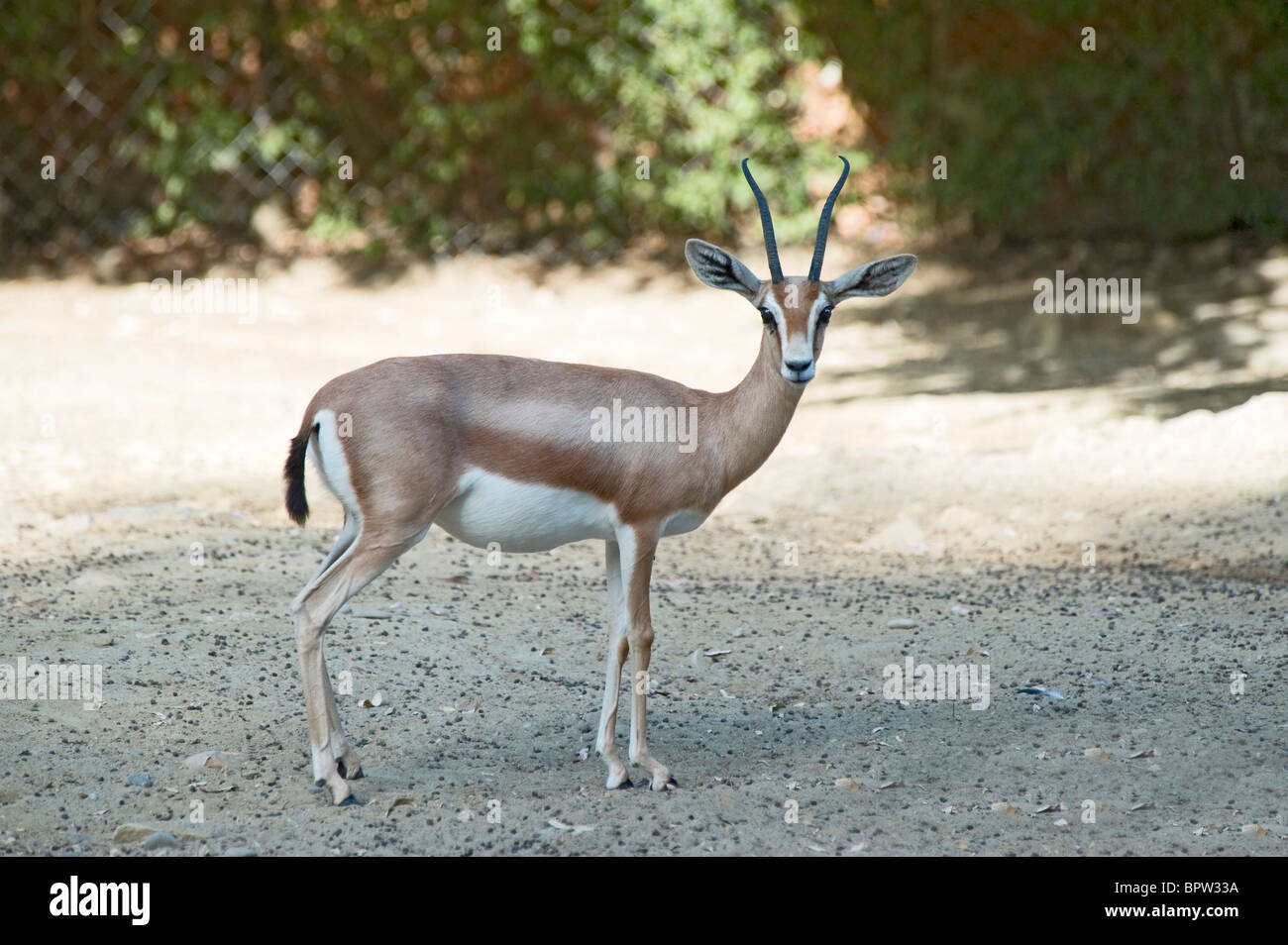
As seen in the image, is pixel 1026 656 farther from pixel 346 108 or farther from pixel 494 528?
pixel 346 108

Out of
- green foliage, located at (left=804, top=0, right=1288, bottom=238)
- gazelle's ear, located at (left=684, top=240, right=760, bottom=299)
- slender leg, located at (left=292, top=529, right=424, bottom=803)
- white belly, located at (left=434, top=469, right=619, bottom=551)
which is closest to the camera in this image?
slender leg, located at (left=292, top=529, right=424, bottom=803)

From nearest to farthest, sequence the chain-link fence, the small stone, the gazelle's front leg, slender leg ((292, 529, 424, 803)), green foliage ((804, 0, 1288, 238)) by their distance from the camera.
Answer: the small stone, slender leg ((292, 529, 424, 803)), the gazelle's front leg, green foliage ((804, 0, 1288, 238)), the chain-link fence

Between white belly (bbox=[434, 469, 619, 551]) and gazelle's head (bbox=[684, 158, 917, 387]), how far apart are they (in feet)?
2.55

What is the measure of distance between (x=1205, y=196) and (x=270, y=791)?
37.7 feet

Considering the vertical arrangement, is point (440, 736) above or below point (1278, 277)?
below

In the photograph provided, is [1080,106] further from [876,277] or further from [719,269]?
[719,269]

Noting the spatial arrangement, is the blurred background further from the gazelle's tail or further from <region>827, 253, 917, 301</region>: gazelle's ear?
the gazelle's tail

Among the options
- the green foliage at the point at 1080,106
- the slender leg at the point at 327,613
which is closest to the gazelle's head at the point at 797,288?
the slender leg at the point at 327,613

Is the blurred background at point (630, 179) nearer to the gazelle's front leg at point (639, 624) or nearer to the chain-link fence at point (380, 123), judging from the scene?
the chain-link fence at point (380, 123)

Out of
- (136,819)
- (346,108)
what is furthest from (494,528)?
(346,108)

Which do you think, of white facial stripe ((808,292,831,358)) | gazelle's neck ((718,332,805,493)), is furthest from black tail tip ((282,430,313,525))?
white facial stripe ((808,292,831,358))

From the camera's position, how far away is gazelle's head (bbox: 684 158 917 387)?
15.0 feet

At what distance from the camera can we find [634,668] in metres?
4.80

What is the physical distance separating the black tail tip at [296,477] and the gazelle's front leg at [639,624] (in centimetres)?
103
